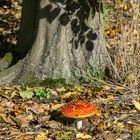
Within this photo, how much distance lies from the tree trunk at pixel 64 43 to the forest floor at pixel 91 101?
0.17 meters

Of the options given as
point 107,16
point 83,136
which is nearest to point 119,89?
point 83,136

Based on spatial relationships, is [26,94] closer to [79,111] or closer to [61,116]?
[61,116]

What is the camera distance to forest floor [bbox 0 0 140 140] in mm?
4691

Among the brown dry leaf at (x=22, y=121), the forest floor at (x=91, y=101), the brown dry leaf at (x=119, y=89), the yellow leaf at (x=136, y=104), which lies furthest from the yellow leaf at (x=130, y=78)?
the brown dry leaf at (x=22, y=121)

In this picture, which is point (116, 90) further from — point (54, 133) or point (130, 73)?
point (54, 133)

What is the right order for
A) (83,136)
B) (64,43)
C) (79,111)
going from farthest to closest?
(64,43), (83,136), (79,111)

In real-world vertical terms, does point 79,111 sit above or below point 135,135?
above

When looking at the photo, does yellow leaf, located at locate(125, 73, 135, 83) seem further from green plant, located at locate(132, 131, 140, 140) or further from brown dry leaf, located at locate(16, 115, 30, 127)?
brown dry leaf, located at locate(16, 115, 30, 127)

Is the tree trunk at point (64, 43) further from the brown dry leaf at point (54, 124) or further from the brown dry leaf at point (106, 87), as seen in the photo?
the brown dry leaf at point (54, 124)

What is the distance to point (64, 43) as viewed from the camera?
5.69m

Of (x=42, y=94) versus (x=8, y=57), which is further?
(x=8, y=57)

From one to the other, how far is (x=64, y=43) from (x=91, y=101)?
0.90 m

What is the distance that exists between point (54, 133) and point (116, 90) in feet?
3.98

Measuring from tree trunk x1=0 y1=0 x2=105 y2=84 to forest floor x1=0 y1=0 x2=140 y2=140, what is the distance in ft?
0.55
